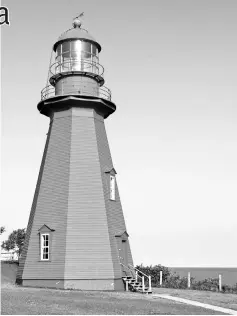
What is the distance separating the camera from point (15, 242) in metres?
40.6

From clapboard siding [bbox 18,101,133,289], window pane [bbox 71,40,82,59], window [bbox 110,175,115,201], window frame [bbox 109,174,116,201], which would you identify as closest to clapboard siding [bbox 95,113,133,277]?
clapboard siding [bbox 18,101,133,289]

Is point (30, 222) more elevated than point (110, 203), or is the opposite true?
point (110, 203)

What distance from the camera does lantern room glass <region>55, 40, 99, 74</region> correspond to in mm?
29266

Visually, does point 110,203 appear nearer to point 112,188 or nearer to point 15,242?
point 112,188

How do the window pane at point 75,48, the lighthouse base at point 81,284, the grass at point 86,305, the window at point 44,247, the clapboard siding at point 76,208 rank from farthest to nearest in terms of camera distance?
1. the window pane at point 75,48
2. the window at point 44,247
3. the clapboard siding at point 76,208
4. the lighthouse base at point 81,284
5. the grass at point 86,305

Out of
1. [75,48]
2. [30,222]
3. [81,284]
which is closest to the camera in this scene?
[81,284]

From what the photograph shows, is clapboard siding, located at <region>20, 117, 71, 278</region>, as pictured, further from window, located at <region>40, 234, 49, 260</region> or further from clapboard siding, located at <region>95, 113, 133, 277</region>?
clapboard siding, located at <region>95, 113, 133, 277</region>

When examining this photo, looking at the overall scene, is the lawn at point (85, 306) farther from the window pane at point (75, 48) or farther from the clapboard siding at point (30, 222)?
the window pane at point (75, 48)

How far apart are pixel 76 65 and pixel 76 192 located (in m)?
8.17

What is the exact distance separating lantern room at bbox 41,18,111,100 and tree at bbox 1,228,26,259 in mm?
15508

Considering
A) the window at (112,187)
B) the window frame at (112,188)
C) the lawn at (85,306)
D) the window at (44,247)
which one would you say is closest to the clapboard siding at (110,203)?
the window frame at (112,188)

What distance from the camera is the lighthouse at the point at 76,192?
25.9 metres

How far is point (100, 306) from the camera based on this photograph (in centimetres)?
1791

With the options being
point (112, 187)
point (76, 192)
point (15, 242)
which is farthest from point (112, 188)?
point (15, 242)
